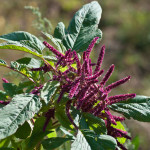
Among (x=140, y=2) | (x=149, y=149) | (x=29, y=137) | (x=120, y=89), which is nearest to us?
(x=29, y=137)

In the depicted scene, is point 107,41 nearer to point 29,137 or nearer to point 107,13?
point 107,13

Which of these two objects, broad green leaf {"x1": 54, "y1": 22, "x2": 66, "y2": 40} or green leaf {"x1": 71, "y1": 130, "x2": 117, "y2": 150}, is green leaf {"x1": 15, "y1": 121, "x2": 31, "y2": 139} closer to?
green leaf {"x1": 71, "y1": 130, "x2": 117, "y2": 150}

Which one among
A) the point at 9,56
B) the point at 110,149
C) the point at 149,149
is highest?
the point at 9,56

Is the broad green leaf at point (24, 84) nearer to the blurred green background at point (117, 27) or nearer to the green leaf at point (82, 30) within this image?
the green leaf at point (82, 30)

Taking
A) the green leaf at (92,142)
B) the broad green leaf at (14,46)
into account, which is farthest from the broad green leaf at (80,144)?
the broad green leaf at (14,46)

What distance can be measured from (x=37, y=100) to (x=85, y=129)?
5.4 inches

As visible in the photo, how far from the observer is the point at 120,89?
366 cm

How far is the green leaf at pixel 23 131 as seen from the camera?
76cm

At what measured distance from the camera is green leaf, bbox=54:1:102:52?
2.74 feet

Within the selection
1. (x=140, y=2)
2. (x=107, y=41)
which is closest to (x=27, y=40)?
(x=107, y=41)

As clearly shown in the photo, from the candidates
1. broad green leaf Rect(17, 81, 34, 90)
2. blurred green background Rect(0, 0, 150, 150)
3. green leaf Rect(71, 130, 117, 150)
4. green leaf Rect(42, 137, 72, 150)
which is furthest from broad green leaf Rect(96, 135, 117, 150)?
blurred green background Rect(0, 0, 150, 150)

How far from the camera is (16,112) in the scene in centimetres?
62

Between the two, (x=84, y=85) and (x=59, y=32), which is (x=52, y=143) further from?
(x=59, y=32)

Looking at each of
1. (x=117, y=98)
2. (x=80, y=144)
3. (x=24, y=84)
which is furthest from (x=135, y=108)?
(x=24, y=84)
